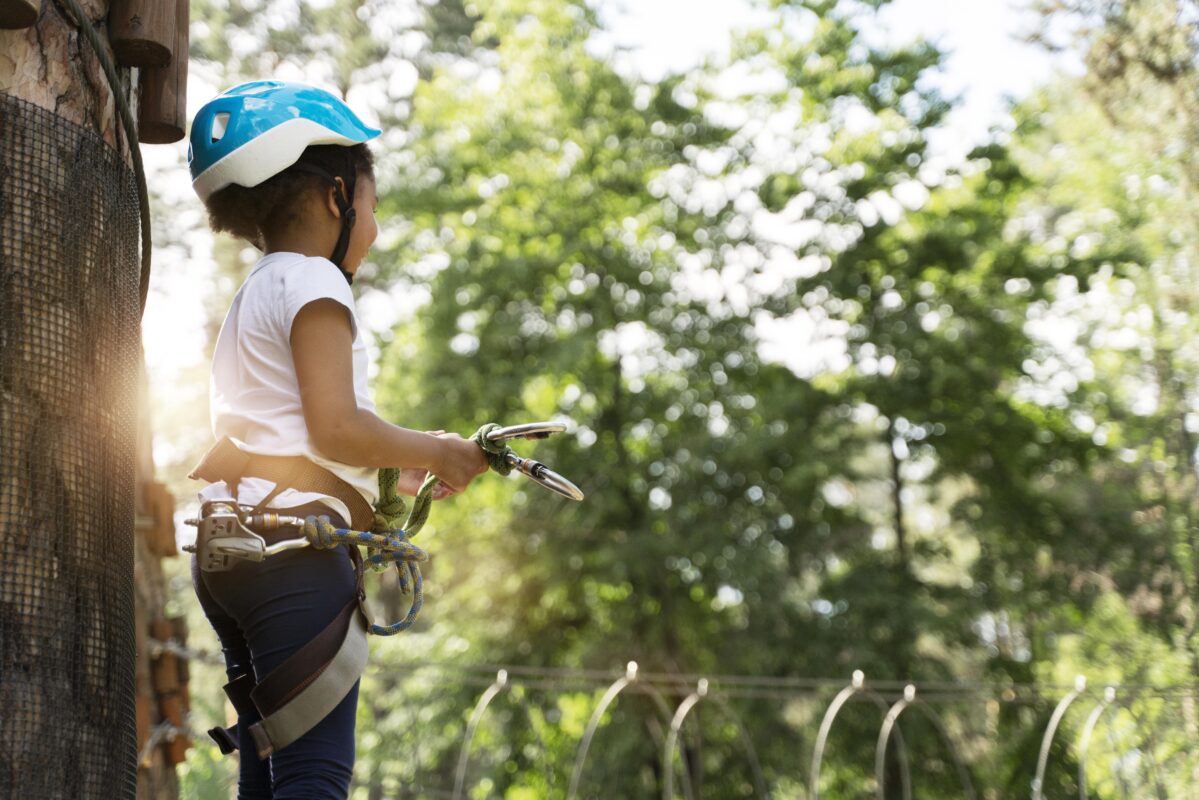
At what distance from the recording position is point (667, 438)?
13.0 meters

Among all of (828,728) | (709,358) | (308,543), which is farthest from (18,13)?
(709,358)

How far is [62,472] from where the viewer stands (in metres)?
1.83

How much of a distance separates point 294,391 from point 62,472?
35cm

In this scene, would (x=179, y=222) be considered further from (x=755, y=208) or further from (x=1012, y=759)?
(x=1012, y=759)

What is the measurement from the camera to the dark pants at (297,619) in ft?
5.91

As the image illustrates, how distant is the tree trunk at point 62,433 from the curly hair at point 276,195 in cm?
18

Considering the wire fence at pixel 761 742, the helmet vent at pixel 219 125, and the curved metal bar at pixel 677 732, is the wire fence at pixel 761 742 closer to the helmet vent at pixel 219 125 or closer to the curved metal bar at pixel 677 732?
the curved metal bar at pixel 677 732

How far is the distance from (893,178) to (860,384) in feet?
7.41

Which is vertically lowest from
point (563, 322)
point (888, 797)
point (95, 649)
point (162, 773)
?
point (888, 797)

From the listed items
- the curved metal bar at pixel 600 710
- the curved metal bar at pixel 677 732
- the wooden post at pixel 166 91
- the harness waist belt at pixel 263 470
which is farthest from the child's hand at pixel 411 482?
the curved metal bar at pixel 677 732

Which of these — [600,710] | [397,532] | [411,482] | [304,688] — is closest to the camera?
[304,688]

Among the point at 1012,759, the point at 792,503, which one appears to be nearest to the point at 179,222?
the point at 792,503

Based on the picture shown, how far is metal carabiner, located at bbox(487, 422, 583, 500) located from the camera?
196cm

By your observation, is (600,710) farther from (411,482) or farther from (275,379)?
(275,379)
